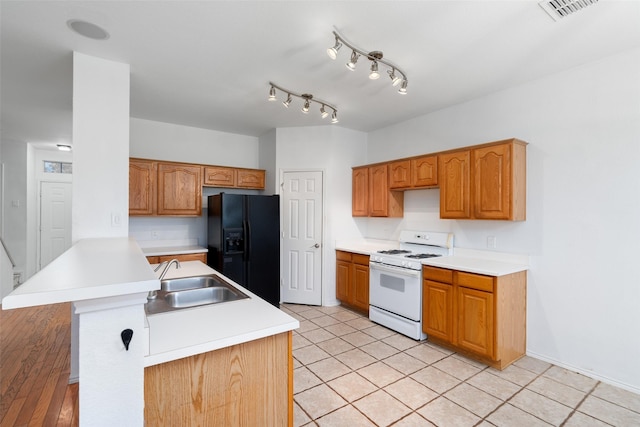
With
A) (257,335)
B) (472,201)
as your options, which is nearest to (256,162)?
(472,201)

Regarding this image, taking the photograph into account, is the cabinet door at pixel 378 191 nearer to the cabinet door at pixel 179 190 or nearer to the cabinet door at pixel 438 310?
the cabinet door at pixel 438 310

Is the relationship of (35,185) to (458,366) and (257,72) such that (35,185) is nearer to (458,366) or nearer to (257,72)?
(257,72)

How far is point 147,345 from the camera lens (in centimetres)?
112

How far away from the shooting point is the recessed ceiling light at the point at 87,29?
6.68 feet

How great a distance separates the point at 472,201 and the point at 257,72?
2.42m

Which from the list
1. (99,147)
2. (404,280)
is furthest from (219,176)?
(404,280)

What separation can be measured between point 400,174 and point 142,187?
3262 millimetres

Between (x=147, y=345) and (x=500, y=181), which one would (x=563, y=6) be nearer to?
(x=500, y=181)

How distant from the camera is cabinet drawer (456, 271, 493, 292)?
263cm

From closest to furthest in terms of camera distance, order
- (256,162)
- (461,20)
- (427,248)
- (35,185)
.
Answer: (461,20), (427,248), (256,162), (35,185)

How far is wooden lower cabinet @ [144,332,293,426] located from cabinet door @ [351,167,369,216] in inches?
123

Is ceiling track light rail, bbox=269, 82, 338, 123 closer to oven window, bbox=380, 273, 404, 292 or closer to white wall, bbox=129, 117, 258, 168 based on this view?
white wall, bbox=129, 117, 258, 168

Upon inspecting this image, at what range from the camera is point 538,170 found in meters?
2.88

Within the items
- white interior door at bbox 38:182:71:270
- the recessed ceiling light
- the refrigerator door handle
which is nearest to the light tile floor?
the refrigerator door handle
